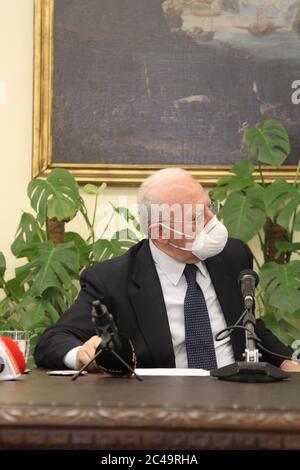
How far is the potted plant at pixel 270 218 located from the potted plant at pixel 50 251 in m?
0.56

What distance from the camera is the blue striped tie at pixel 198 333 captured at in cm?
308

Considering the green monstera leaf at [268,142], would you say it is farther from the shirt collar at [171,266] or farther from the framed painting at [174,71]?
the shirt collar at [171,266]

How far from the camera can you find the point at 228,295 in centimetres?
324

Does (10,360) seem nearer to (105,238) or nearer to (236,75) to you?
(105,238)

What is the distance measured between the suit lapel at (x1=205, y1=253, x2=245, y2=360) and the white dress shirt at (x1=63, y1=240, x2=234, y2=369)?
3 cm

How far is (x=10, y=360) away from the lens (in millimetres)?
2180

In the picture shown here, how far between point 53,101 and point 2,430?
3671 millimetres

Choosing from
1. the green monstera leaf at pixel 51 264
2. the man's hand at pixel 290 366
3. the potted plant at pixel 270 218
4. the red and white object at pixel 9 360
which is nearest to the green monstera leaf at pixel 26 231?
the green monstera leaf at pixel 51 264

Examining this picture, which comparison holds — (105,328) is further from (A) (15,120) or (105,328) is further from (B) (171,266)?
(A) (15,120)

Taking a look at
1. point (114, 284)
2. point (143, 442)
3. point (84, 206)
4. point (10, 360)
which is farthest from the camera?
point (84, 206)

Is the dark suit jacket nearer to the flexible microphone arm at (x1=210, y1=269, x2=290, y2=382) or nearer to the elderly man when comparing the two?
the elderly man

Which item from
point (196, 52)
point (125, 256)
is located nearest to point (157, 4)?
point (196, 52)

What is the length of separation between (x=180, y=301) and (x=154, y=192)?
48 centimetres

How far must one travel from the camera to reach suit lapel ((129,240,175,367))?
3047 mm
